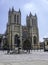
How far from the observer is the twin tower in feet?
343

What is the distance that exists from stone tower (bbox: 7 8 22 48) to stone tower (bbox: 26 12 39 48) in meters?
8.02

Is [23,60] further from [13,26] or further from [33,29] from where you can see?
[33,29]

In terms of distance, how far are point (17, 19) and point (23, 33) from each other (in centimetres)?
933

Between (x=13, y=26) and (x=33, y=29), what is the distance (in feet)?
44.5

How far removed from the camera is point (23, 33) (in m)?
112

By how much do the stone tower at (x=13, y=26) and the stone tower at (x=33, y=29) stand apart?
802 cm

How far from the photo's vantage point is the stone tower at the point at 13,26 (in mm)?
104125

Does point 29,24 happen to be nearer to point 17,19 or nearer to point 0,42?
point 17,19

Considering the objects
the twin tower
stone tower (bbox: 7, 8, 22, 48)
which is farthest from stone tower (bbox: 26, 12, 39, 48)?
stone tower (bbox: 7, 8, 22, 48)

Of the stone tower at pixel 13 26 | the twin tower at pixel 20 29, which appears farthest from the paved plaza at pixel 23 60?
the stone tower at pixel 13 26

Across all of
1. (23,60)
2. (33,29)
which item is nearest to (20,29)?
(33,29)

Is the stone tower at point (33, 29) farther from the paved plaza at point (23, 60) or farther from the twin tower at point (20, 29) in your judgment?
the paved plaza at point (23, 60)

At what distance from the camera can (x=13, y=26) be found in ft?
344

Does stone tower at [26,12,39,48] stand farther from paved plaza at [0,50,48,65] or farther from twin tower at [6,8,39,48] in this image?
paved plaza at [0,50,48,65]
